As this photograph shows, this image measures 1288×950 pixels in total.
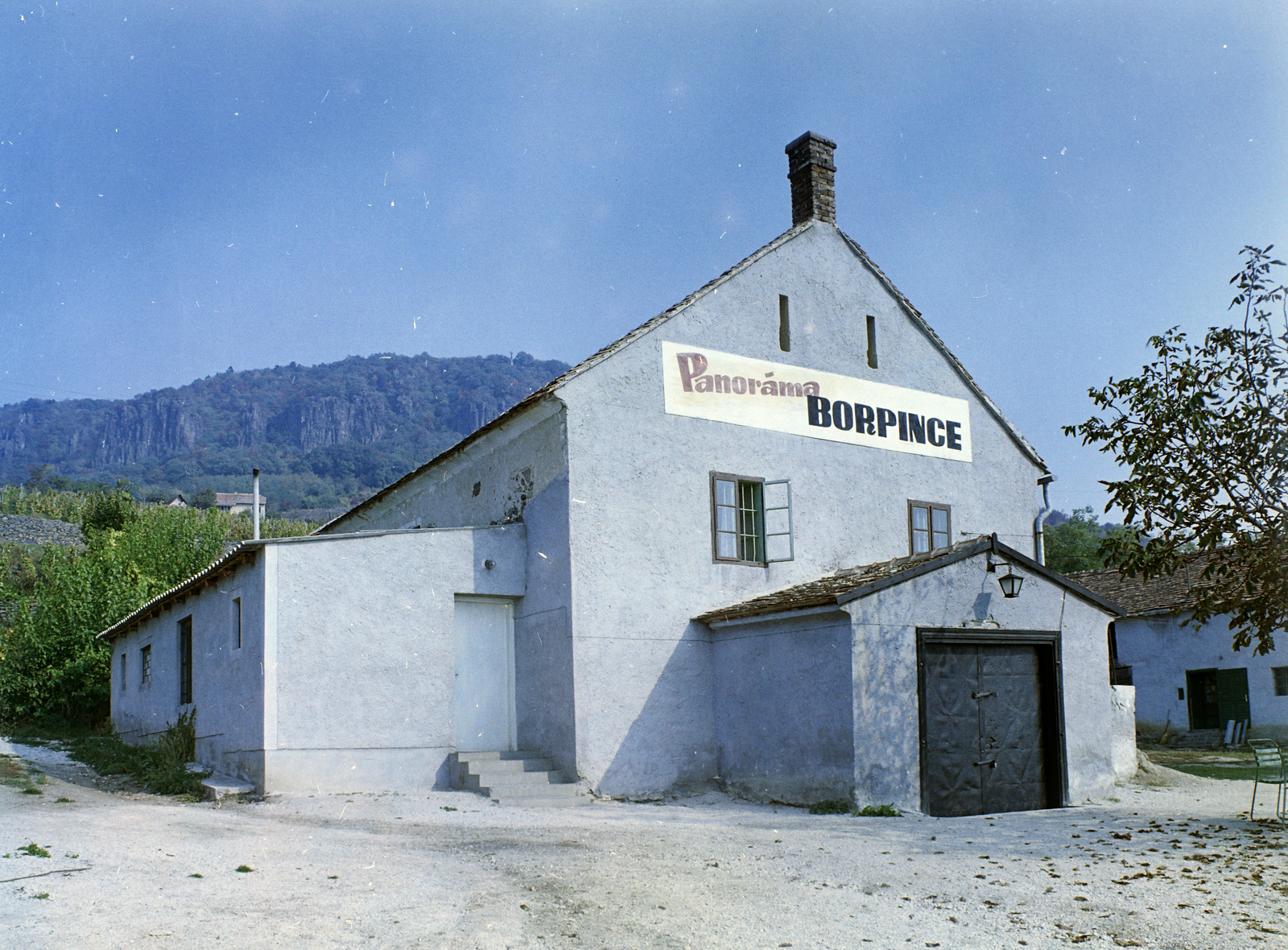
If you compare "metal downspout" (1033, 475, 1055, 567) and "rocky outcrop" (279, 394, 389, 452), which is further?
"rocky outcrop" (279, 394, 389, 452)

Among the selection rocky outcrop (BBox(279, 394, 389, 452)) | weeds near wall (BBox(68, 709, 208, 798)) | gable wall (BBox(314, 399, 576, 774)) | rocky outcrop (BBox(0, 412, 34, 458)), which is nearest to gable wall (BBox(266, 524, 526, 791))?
gable wall (BBox(314, 399, 576, 774))

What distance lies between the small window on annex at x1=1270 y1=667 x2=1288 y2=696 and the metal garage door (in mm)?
14816

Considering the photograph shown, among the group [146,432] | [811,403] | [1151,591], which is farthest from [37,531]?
[146,432]

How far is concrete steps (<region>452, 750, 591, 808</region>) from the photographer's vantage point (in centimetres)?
1324

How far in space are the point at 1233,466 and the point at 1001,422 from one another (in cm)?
840

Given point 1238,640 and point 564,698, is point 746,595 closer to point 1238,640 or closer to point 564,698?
point 564,698

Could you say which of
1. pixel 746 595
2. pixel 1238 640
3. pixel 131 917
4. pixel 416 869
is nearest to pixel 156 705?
pixel 746 595

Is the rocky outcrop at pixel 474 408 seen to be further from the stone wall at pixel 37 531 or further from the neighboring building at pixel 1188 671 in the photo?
the neighboring building at pixel 1188 671

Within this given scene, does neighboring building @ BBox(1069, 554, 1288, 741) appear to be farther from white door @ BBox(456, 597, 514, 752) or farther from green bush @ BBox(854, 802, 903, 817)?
white door @ BBox(456, 597, 514, 752)

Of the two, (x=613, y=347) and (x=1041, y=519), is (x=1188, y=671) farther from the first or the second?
(x=613, y=347)

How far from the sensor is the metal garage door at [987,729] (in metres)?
13.3

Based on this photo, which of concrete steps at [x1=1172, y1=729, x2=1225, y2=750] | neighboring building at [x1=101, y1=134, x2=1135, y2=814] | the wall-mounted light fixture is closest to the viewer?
neighboring building at [x1=101, y1=134, x2=1135, y2=814]

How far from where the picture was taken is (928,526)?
705 inches

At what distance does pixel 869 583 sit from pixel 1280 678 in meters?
18.3
